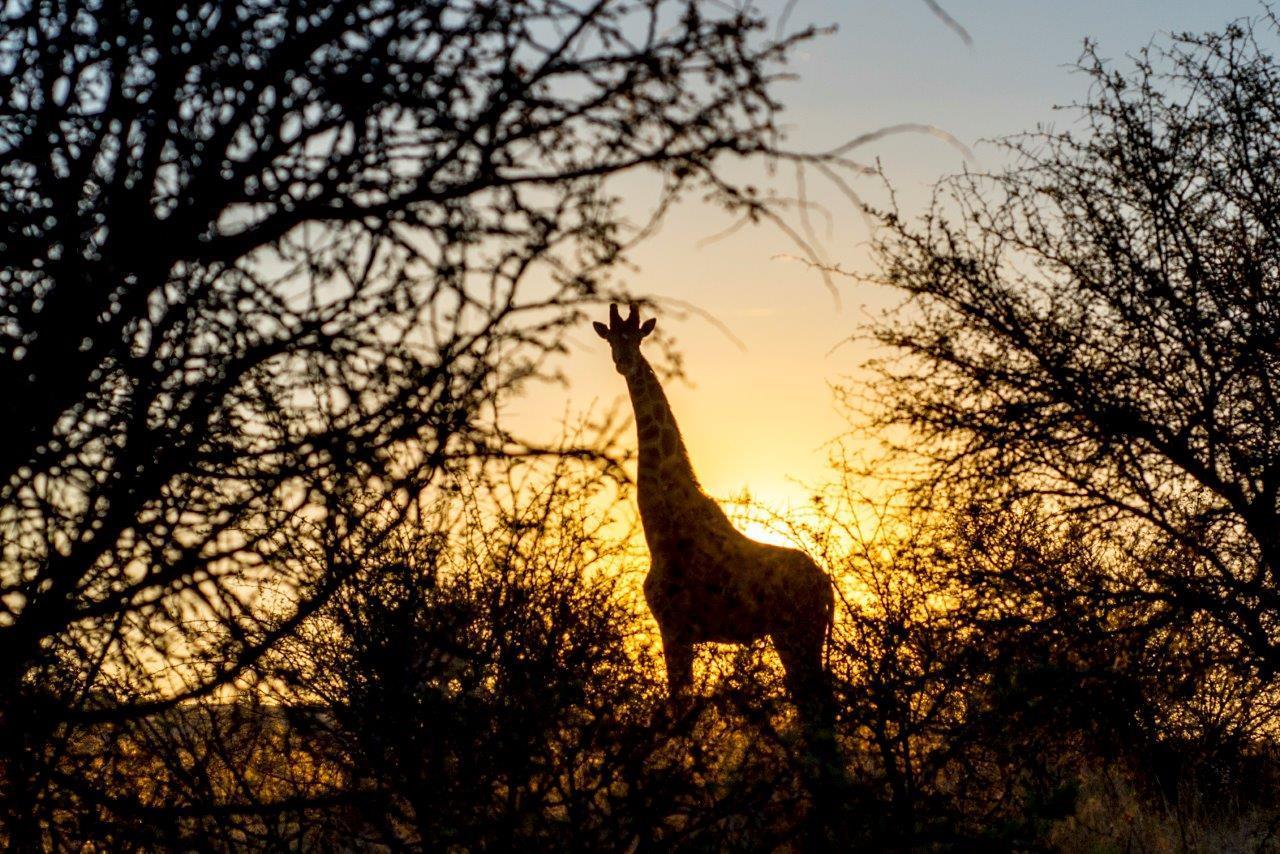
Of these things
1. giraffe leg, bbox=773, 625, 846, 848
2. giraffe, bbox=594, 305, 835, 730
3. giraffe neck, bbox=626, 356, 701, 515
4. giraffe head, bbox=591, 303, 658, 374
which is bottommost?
giraffe leg, bbox=773, 625, 846, 848

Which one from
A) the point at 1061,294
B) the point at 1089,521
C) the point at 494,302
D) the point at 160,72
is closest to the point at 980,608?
the point at 1089,521

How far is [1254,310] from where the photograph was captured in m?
6.50

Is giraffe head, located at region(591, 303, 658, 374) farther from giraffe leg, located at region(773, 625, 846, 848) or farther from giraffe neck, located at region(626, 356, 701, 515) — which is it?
giraffe leg, located at region(773, 625, 846, 848)

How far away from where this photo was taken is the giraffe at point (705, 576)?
808 cm

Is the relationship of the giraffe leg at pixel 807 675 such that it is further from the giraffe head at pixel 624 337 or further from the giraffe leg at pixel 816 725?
the giraffe head at pixel 624 337

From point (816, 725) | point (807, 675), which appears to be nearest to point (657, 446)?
point (807, 675)

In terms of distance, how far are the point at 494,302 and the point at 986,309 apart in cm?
539

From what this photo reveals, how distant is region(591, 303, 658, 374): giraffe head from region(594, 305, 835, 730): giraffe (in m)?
0.01

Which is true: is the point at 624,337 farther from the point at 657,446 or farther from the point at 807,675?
the point at 807,675

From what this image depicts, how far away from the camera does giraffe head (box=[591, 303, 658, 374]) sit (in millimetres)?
10055

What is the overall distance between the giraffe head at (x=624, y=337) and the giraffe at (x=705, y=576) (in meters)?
0.01

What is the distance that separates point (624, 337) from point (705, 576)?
2.36 meters

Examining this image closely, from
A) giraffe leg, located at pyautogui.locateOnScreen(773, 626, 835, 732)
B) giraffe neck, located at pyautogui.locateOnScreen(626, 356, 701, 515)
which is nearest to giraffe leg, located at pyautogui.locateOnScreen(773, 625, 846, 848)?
giraffe leg, located at pyautogui.locateOnScreen(773, 626, 835, 732)

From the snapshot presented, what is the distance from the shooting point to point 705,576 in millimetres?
8789
